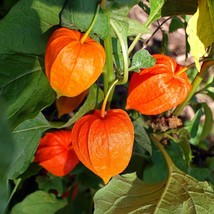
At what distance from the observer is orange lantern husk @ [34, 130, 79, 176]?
1100 millimetres

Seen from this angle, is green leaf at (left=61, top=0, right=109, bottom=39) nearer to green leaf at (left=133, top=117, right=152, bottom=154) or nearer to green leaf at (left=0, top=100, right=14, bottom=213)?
green leaf at (left=133, top=117, right=152, bottom=154)

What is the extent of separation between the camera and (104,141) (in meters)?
0.80

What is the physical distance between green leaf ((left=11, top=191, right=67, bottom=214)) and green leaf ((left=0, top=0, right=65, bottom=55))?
549mm

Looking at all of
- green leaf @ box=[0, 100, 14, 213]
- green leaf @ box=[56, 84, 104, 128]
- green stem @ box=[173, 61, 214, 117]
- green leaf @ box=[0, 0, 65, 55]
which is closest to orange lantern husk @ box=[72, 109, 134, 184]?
green leaf @ box=[56, 84, 104, 128]

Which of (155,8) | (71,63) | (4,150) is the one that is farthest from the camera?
(155,8)

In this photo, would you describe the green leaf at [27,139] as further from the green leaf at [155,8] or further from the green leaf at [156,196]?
the green leaf at [155,8]

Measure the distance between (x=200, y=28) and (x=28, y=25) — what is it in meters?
0.30

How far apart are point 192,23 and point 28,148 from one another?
15.9 inches

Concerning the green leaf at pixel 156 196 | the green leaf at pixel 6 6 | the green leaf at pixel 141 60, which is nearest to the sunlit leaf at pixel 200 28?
the green leaf at pixel 141 60

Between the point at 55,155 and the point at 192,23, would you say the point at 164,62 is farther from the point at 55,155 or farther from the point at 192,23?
the point at 55,155

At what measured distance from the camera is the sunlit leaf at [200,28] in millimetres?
816

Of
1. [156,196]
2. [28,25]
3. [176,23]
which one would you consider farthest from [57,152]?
[176,23]

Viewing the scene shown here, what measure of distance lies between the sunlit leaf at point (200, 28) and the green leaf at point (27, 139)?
33 centimetres

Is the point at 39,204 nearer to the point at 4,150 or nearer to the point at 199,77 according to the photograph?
the point at 199,77
